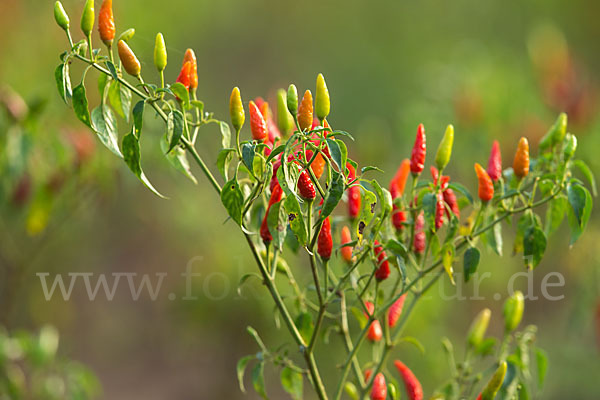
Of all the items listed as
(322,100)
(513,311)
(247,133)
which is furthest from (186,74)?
(247,133)

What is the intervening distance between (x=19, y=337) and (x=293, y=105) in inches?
35.6

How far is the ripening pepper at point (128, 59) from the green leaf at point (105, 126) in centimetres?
4

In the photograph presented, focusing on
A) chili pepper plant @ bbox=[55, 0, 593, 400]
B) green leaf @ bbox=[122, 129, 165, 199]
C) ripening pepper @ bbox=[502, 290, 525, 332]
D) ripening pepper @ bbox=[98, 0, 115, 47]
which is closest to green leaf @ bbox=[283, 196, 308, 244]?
chili pepper plant @ bbox=[55, 0, 593, 400]

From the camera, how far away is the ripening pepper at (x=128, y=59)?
0.55 meters

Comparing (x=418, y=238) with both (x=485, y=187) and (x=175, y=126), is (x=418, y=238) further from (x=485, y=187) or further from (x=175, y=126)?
(x=175, y=126)

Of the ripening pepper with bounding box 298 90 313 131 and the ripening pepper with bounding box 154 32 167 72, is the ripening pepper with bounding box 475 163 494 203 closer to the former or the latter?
the ripening pepper with bounding box 298 90 313 131

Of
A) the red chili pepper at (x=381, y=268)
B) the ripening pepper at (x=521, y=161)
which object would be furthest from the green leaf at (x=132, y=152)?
the ripening pepper at (x=521, y=161)

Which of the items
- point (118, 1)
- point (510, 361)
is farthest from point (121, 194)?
point (510, 361)

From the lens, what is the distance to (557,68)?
1806 mm

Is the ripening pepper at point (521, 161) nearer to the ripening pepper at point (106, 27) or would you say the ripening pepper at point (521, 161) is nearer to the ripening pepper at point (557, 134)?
the ripening pepper at point (557, 134)

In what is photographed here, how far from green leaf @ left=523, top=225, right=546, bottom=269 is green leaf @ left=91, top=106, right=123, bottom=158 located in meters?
0.38

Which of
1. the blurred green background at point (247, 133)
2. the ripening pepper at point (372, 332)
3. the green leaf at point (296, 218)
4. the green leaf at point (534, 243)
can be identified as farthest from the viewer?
the blurred green background at point (247, 133)

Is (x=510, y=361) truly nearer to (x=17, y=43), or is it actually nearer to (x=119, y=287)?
(x=17, y=43)

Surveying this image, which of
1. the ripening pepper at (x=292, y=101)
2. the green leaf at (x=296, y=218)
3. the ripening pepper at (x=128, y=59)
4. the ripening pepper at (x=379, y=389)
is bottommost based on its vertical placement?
the ripening pepper at (x=379, y=389)
